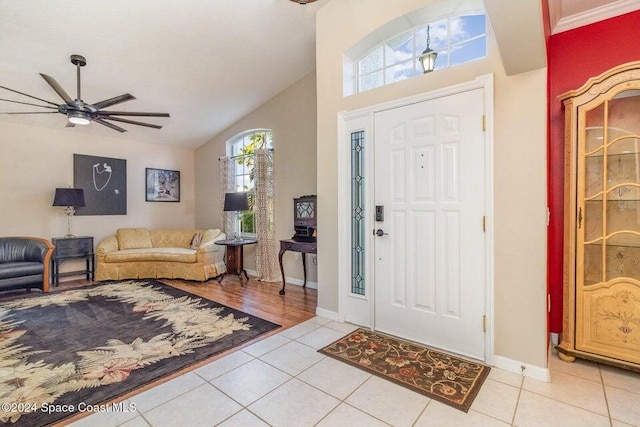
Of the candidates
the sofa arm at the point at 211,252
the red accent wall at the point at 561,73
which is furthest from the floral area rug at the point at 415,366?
the sofa arm at the point at 211,252

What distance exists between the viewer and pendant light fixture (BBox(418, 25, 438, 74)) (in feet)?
8.89

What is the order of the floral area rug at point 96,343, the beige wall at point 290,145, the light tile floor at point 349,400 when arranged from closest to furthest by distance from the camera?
the light tile floor at point 349,400, the floral area rug at point 96,343, the beige wall at point 290,145

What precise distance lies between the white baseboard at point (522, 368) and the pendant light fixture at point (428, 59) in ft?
8.22

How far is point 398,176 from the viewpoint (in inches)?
109

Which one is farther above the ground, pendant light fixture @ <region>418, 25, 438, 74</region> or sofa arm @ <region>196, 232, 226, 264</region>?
pendant light fixture @ <region>418, 25, 438, 74</region>

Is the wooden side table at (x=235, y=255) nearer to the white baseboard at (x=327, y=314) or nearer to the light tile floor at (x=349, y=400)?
the white baseboard at (x=327, y=314)

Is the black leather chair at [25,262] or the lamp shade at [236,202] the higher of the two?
the lamp shade at [236,202]

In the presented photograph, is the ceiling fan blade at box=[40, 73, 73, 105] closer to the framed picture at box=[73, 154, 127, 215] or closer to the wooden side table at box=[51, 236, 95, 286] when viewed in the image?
the framed picture at box=[73, 154, 127, 215]

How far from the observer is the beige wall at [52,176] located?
4.68m

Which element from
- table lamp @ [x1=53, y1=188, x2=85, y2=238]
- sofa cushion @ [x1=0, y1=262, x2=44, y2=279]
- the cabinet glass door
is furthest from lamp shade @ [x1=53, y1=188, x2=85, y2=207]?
the cabinet glass door

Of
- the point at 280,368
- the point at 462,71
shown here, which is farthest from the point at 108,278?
the point at 462,71

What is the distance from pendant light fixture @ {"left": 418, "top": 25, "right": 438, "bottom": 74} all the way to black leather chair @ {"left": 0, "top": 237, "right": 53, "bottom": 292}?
5.72 meters

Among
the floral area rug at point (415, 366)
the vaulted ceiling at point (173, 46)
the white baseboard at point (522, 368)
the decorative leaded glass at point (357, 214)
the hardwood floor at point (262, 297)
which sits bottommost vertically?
the hardwood floor at point (262, 297)

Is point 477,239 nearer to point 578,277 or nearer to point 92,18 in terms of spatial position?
point 578,277
